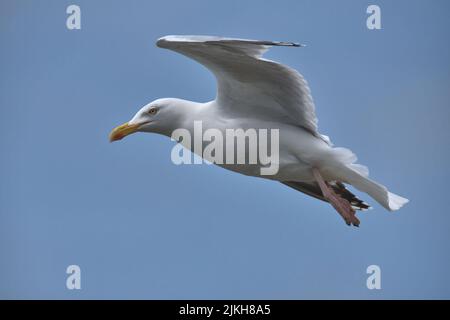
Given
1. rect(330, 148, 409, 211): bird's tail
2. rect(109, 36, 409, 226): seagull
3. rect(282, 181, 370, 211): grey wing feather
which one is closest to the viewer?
rect(109, 36, 409, 226): seagull

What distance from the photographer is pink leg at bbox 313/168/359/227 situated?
685cm

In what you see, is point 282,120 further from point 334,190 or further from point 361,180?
point 334,190

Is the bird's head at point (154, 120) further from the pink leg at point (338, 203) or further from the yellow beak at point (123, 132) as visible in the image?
the pink leg at point (338, 203)

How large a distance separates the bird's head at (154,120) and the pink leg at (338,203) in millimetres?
1025

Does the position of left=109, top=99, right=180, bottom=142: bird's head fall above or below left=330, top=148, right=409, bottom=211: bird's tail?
above

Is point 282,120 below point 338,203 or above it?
above

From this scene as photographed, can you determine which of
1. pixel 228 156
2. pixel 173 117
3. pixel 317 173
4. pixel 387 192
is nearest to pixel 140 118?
→ pixel 173 117

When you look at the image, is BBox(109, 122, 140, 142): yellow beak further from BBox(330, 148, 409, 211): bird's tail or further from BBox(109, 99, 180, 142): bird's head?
BBox(330, 148, 409, 211): bird's tail

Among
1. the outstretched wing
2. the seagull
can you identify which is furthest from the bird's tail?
the outstretched wing

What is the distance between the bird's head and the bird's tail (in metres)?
1.12

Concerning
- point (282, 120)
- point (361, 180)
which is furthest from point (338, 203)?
point (282, 120)

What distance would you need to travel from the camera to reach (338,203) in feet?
22.8

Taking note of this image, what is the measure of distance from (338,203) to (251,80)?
1027 millimetres

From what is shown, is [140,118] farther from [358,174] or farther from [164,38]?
[358,174]
